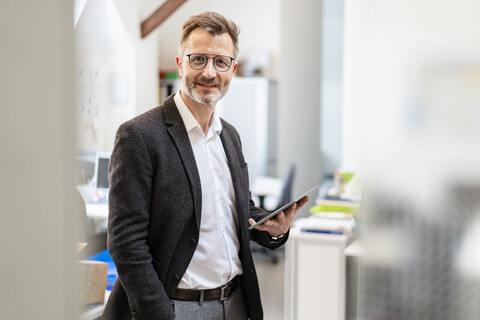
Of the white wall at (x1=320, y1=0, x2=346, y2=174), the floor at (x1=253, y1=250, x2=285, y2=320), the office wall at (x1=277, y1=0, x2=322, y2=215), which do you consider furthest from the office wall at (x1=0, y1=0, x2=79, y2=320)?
the white wall at (x1=320, y1=0, x2=346, y2=174)

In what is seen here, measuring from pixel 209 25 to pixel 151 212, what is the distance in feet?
1.38

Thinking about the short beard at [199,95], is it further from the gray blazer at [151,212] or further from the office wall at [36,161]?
the office wall at [36,161]

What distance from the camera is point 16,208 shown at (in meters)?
0.36

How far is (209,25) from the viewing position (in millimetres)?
1048

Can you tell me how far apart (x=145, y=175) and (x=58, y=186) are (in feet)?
2.09

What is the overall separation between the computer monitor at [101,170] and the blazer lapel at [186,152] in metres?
0.15

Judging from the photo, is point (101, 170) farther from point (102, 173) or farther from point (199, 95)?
point (199, 95)

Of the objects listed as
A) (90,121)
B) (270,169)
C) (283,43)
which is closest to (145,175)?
(90,121)

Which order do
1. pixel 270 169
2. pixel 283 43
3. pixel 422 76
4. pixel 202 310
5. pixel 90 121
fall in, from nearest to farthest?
pixel 90 121
pixel 422 76
pixel 202 310
pixel 283 43
pixel 270 169

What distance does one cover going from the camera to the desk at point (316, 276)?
230 cm

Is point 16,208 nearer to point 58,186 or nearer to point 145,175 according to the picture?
point 58,186

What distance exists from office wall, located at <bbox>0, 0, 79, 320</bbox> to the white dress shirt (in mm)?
715

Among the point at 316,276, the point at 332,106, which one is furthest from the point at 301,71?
the point at 332,106

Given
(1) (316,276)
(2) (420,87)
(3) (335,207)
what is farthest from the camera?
(3) (335,207)
